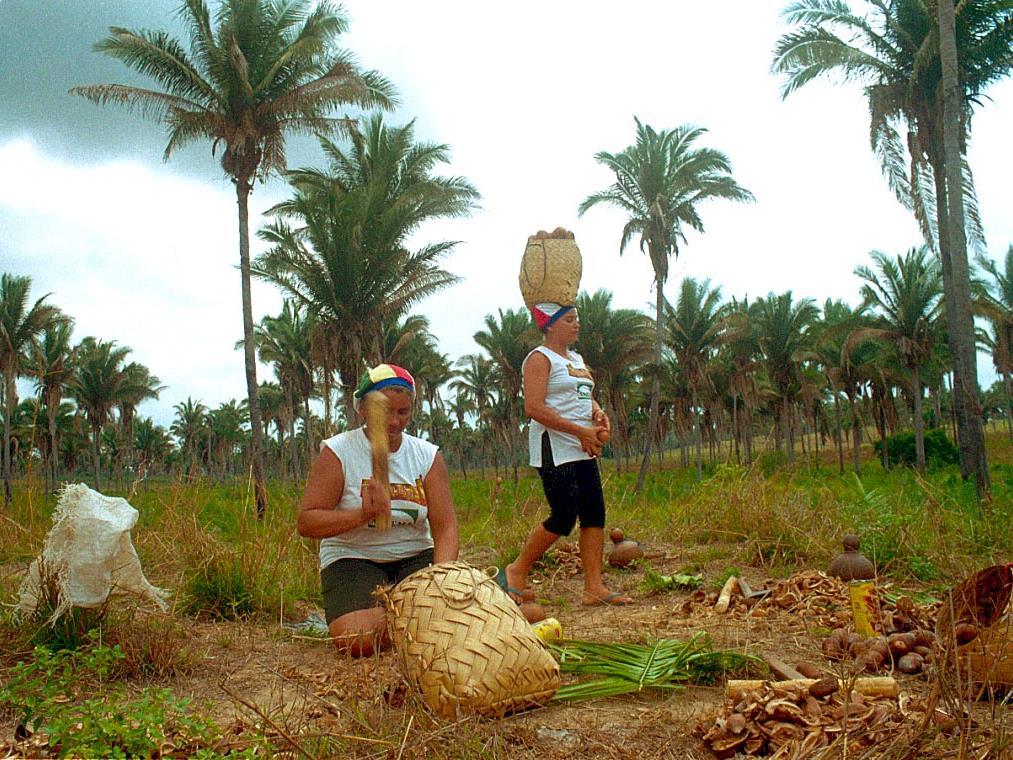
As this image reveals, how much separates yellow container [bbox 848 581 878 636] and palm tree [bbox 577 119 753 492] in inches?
727

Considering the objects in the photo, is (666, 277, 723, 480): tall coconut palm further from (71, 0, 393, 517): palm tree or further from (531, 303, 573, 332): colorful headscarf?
(531, 303, 573, 332): colorful headscarf

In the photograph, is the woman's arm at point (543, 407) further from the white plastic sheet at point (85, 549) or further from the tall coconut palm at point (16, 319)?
the tall coconut palm at point (16, 319)

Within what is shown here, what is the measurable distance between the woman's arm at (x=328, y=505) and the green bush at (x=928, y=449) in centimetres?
2736

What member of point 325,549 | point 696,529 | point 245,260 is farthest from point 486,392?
point 325,549

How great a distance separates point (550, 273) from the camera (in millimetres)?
4418

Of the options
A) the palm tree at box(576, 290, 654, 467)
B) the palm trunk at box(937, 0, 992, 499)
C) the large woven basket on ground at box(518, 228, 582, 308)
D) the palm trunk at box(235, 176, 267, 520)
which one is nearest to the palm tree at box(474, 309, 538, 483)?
the palm tree at box(576, 290, 654, 467)

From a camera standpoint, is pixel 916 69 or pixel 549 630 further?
pixel 916 69

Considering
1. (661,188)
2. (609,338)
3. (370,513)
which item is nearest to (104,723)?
(370,513)

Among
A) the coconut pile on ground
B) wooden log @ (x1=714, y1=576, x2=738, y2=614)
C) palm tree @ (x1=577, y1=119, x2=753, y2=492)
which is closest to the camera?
the coconut pile on ground

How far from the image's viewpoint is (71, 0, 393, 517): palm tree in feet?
49.4

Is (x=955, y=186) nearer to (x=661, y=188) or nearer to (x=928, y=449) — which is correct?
(x=661, y=188)

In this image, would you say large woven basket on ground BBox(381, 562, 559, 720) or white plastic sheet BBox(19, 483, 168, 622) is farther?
white plastic sheet BBox(19, 483, 168, 622)

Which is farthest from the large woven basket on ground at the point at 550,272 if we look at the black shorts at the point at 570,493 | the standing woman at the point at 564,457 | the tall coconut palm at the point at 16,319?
the tall coconut palm at the point at 16,319

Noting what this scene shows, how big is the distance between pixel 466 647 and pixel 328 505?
1166 millimetres
